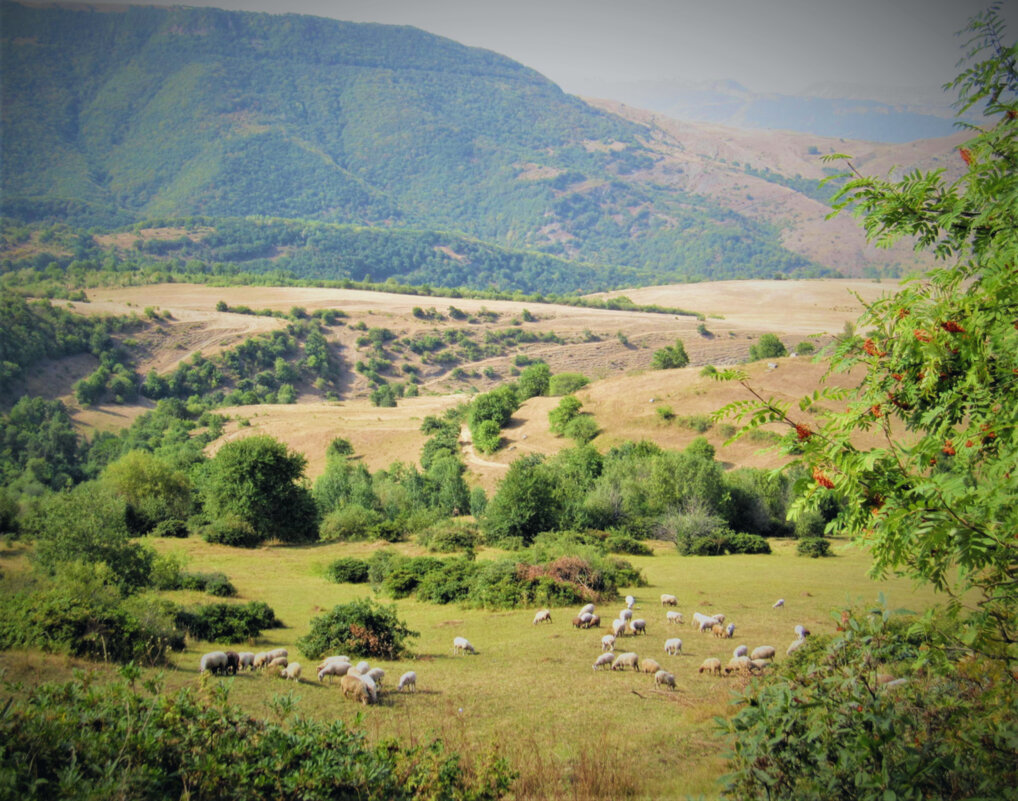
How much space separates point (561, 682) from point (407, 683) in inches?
120

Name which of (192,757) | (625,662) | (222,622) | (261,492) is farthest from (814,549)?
(192,757)

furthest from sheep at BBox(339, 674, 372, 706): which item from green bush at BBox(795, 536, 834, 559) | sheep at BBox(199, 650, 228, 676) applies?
green bush at BBox(795, 536, 834, 559)

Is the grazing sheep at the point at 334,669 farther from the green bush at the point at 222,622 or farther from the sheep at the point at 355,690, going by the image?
the green bush at the point at 222,622

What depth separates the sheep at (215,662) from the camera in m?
12.3

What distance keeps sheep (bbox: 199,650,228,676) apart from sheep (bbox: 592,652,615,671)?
7.58 m

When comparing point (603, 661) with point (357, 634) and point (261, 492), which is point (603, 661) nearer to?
point (357, 634)

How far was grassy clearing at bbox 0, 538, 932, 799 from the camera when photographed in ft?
25.1

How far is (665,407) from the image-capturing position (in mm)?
63750

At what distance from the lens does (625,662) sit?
14305 millimetres

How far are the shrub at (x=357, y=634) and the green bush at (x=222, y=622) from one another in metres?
1.99

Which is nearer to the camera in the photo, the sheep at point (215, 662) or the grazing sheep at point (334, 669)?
the sheep at point (215, 662)

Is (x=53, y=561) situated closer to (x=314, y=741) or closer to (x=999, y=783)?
(x=314, y=741)

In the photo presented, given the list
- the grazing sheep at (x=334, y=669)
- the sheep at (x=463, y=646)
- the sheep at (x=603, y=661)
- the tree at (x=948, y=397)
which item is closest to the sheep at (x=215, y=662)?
the grazing sheep at (x=334, y=669)

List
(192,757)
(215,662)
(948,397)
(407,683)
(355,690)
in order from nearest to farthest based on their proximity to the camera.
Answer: (948,397) < (192,757) < (355,690) < (407,683) < (215,662)
